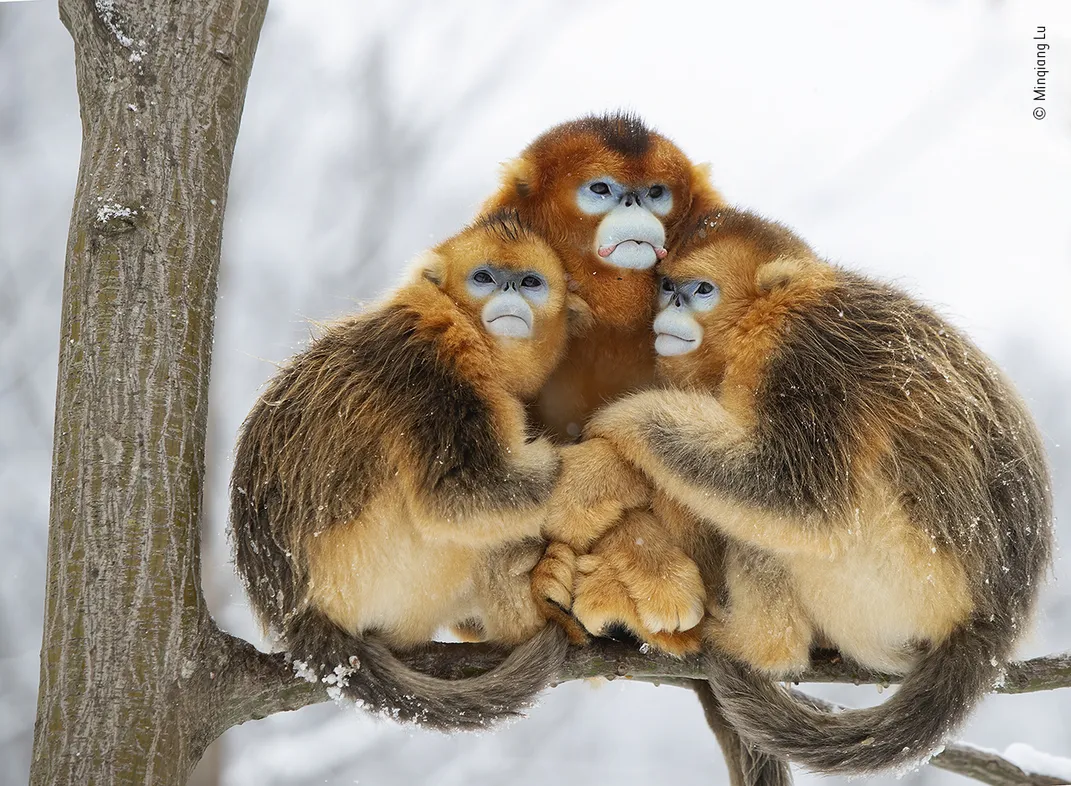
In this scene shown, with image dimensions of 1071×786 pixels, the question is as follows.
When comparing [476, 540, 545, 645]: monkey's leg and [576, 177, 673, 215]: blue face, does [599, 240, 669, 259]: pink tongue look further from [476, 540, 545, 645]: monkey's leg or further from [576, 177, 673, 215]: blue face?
[476, 540, 545, 645]: monkey's leg

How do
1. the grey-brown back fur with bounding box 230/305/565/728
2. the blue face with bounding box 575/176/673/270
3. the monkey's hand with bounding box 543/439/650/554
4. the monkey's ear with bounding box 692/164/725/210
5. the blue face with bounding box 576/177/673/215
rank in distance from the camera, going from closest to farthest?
the grey-brown back fur with bounding box 230/305/565/728, the monkey's hand with bounding box 543/439/650/554, the blue face with bounding box 575/176/673/270, the blue face with bounding box 576/177/673/215, the monkey's ear with bounding box 692/164/725/210

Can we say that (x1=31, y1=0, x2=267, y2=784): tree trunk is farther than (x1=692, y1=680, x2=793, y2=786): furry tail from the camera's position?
No

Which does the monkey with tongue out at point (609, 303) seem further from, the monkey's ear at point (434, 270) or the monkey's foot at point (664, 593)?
the monkey's ear at point (434, 270)

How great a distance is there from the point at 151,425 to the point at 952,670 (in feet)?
7.76

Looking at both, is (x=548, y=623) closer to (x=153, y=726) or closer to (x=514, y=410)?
(x=514, y=410)

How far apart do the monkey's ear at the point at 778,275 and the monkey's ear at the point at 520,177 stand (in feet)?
2.82

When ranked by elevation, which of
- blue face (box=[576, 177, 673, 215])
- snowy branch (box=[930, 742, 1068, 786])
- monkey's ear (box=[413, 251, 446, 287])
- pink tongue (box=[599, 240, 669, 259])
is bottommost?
snowy branch (box=[930, 742, 1068, 786])

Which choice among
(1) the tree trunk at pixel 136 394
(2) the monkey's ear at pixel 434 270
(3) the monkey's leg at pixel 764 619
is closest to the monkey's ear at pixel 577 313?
(2) the monkey's ear at pixel 434 270

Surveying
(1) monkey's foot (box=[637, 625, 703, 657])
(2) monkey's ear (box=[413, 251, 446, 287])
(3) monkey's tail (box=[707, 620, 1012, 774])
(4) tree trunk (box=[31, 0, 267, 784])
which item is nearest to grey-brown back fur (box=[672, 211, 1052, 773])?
(3) monkey's tail (box=[707, 620, 1012, 774])

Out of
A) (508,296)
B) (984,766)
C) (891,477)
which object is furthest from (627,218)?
(984,766)

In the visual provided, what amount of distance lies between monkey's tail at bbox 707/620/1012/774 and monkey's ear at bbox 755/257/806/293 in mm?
1115

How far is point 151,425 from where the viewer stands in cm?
300

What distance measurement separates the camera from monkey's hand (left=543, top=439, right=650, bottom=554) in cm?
319

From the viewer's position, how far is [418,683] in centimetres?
312
